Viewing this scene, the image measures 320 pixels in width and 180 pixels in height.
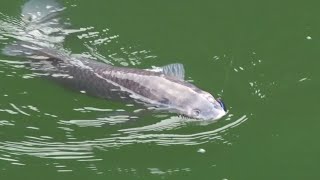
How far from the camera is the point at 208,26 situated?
5.29m

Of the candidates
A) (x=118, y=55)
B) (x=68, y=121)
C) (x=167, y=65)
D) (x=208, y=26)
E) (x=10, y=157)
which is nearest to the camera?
(x=10, y=157)

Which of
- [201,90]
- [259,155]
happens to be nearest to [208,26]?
[201,90]

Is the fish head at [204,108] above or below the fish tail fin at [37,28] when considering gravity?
below

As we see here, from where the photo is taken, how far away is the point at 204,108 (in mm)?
4066

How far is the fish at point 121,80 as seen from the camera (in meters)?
4.12

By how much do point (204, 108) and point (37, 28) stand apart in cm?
163

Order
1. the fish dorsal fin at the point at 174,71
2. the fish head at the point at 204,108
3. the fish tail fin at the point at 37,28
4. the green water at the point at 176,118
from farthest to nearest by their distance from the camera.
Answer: the fish tail fin at the point at 37,28 < the fish dorsal fin at the point at 174,71 < the fish head at the point at 204,108 < the green water at the point at 176,118

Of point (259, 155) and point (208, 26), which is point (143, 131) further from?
point (208, 26)

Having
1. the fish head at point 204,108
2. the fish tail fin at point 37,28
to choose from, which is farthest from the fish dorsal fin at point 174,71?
the fish tail fin at point 37,28

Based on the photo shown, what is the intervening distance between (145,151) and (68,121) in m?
0.56

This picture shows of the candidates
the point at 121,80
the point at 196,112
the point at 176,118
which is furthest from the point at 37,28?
the point at 196,112

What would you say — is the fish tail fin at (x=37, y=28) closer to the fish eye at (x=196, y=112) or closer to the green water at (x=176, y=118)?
the green water at (x=176, y=118)

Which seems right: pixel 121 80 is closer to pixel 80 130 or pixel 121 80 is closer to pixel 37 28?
pixel 80 130

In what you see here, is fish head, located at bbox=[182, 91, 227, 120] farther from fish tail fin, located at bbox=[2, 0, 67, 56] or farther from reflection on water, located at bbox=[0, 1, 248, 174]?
fish tail fin, located at bbox=[2, 0, 67, 56]
